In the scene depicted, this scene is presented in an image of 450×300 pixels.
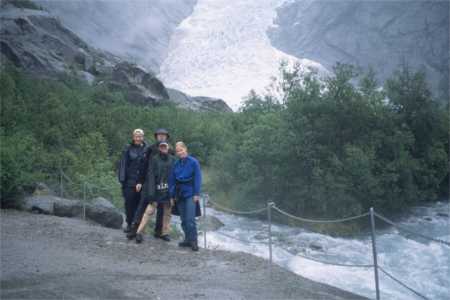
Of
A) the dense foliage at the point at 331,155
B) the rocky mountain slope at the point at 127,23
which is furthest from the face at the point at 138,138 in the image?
the rocky mountain slope at the point at 127,23

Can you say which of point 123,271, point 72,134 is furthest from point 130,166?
point 72,134

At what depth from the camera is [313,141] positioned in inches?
790

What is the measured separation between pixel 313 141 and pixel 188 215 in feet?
42.9

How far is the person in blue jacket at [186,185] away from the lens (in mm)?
7691

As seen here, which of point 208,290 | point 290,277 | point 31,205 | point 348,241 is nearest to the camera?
point 208,290

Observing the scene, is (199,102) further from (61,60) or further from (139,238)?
(139,238)

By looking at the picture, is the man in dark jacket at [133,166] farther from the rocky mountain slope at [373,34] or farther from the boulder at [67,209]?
the rocky mountain slope at [373,34]

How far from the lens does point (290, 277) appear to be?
748 cm

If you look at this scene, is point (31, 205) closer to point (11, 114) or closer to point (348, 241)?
point (11, 114)

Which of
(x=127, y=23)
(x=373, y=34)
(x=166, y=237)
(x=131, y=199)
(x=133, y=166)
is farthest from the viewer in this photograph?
(x=127, y=23)

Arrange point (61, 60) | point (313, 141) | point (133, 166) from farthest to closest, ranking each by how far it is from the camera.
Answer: point (61, 60)
point (313, 141)
point (133, 166)

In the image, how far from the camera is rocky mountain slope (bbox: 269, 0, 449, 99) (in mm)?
61375

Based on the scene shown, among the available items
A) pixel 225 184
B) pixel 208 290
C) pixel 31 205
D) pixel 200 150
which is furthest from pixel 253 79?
pixel 208 290

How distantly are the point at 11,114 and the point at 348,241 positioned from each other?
486 inches
